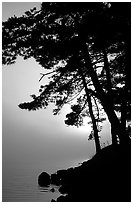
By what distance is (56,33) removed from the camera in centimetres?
1269

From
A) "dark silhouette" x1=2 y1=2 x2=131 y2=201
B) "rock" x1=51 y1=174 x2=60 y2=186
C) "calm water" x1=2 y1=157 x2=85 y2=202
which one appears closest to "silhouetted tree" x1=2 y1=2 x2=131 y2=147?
"dark silhouette" x1=2 y1=2 x2=131 y2=201

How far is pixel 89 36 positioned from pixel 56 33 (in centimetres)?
165

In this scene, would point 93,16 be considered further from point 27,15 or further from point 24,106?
point 24,106

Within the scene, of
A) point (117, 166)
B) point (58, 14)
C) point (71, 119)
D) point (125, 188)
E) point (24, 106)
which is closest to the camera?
point (125, 188)

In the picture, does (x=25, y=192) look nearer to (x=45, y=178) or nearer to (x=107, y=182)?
(x=45, y=178)

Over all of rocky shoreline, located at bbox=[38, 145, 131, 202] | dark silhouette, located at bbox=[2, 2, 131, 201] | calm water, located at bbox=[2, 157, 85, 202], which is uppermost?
dark silhouette, located at bbox=[2, 2, 131, 201]

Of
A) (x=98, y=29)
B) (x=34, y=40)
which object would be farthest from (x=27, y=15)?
(x=98, y=29)

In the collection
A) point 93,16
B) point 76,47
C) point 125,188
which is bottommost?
point 125,188

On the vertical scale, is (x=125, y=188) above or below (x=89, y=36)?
below

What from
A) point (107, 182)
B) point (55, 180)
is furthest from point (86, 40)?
point (55, 180)

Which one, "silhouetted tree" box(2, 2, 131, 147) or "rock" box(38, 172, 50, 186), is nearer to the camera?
"silhouetted tree" box(2, 2, 131, 147)

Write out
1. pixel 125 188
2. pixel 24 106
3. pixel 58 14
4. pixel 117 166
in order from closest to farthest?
pixel 125 188 → pixel 117 166 → pixel 58 14 → pixel 24 106

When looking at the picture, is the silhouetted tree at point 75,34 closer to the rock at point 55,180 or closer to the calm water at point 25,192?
the calm water at point 25,192

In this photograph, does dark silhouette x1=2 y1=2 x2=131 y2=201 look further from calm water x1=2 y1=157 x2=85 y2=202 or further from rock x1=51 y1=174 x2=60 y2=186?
rock x1=51 y1=174 x2=60 y2=186
